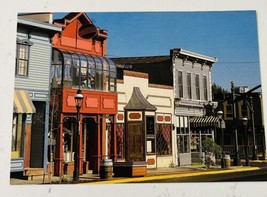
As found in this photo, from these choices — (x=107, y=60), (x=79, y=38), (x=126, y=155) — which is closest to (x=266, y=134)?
(x=126, y=155)

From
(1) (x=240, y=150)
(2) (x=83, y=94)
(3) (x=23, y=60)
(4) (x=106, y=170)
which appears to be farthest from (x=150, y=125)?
(3) (x=23, y=60)

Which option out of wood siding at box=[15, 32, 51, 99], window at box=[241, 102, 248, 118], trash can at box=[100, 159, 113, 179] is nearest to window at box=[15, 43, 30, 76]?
wood siding at box=[15, 32, 51, 99]

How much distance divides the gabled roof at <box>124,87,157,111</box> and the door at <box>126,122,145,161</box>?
0.67 metres

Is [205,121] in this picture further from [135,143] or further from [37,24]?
[37,24]

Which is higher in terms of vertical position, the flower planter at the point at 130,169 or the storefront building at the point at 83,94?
the storefront building at the point at 83,94

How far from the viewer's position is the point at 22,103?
510 inches

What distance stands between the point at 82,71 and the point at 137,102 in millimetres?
2390

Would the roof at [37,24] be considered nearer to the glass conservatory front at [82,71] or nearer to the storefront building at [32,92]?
the storefront building at [32,92]

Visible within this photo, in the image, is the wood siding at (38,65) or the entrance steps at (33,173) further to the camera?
the wood siding at (38,65)

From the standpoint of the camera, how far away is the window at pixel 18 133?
13.0m

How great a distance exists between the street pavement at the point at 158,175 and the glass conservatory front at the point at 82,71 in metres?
3.33

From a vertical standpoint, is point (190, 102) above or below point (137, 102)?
above

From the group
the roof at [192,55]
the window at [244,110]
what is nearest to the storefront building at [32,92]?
the roof at [192,55]
